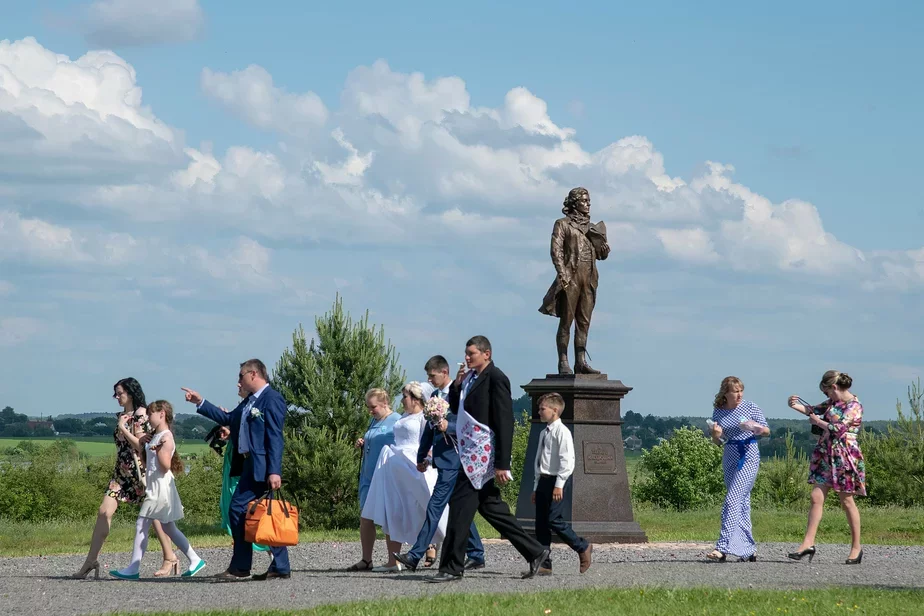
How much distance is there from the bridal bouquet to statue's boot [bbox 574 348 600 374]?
4.61 m

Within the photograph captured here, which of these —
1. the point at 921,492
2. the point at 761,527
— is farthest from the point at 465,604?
the point at 921,492

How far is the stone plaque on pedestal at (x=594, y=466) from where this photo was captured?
13727 millimetres

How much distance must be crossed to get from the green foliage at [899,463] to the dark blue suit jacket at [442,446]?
15.4 meters

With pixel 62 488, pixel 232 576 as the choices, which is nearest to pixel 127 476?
pixel 232 576

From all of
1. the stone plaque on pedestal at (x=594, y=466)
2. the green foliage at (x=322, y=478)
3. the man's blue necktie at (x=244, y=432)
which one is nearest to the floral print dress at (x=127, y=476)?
the man's blue necktie at (x=244, y=432)

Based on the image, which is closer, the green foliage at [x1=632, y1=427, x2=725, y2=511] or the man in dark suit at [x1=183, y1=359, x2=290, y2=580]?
the man in dark suit at [x1=183, y1=359, x2=290, y2=580]

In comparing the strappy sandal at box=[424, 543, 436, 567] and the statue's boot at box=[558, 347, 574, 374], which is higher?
the statue's boot at box=[558, 347, 574, 374]

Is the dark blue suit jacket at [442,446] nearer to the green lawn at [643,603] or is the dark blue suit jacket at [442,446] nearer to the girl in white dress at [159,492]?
the green lawn at [643,603]

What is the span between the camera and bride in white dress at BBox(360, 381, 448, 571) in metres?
10.9

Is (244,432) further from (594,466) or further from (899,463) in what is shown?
(899,463)

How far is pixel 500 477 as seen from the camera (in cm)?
974

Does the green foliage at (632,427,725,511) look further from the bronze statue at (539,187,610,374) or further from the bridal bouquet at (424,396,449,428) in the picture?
the bridal bouquet at (424,396,449,428)

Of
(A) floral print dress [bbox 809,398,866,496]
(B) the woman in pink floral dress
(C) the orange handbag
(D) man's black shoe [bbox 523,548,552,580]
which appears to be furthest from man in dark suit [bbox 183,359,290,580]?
(A) floral print dress [bbox 809,398,866,496]

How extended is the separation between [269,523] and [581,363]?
233 inches
